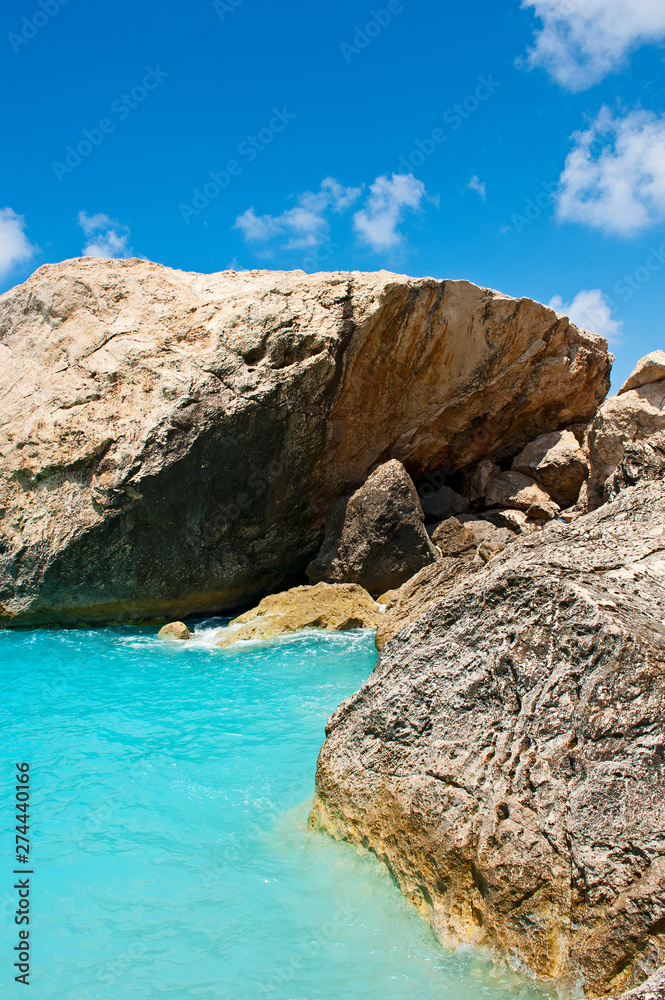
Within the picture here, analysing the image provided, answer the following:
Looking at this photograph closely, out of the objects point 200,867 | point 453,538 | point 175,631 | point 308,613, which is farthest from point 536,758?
point 453,538

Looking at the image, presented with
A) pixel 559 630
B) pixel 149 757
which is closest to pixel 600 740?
pixel 559 630

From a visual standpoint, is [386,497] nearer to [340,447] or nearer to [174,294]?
[340,447]

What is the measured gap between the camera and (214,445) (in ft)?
38.3

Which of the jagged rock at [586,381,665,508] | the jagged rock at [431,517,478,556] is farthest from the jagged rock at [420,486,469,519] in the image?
the jagged rock at [586,381,665,508]

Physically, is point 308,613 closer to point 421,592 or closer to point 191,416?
point 421,592

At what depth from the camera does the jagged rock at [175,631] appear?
1116cm

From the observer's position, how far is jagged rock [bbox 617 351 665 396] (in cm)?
1353

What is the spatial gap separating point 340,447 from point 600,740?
10407 millimetres

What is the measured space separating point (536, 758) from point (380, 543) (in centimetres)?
906

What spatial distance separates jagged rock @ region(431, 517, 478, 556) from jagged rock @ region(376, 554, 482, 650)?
1.92m

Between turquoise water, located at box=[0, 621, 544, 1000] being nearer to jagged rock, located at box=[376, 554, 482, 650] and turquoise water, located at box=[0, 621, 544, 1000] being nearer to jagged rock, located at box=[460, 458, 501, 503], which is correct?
jagged rock, located at box=[376, 554, 482, 650]

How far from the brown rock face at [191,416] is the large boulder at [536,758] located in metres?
8.18

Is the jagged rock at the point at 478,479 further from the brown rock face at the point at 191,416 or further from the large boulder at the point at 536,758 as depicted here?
the large boulder at the point at 536,758

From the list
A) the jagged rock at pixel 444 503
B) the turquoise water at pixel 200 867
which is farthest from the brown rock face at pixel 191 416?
the turquoise water at pixel 200 867
